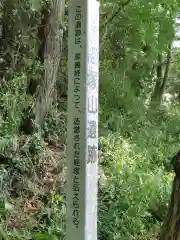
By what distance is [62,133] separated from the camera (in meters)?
6.37

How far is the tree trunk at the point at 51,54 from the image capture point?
241 inches

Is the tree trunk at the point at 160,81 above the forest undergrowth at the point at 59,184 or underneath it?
above

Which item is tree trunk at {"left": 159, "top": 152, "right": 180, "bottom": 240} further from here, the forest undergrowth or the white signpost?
the forest undergrowth

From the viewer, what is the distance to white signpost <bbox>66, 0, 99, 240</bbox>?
270 centimetres

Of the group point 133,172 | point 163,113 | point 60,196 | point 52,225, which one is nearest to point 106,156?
point 133,172

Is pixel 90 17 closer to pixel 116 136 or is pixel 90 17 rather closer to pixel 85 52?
pixel 85 52

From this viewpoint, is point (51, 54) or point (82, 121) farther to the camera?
point (51, 54)

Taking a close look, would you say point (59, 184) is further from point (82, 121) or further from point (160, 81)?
point (160, 81)

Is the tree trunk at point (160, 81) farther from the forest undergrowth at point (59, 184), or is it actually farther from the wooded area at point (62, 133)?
the forest undergrowth at point (59, 184)

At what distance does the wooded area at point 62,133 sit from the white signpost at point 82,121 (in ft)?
3.19

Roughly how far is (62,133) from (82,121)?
368 cm

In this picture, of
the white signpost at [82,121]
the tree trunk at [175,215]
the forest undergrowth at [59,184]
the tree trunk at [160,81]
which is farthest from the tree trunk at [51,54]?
the tree trunk at [160,81]

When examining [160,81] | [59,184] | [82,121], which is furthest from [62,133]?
[160,81]

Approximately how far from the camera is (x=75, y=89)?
275cm
